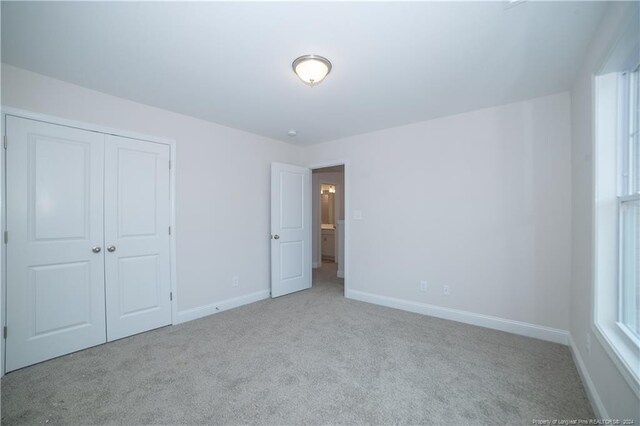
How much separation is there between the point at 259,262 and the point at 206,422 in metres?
2.54

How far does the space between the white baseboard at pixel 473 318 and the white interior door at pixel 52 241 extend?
3.16m

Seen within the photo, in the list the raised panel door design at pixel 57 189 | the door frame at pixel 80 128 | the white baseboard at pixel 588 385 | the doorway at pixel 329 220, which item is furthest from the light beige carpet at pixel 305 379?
the doorway at pixel 329 220

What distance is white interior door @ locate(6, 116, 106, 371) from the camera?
225 cm

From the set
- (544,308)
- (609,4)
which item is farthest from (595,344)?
(609,4)

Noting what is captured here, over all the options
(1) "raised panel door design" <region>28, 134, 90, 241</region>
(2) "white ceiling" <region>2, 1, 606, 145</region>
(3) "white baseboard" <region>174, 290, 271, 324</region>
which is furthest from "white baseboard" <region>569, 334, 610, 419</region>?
(1) "raised panel door design" <region>28, 134, 90, 241</region>

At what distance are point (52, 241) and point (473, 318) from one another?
169 inches

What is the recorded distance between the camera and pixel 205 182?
348 centimetres

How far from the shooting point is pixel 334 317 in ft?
11.0

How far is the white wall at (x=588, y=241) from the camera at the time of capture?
1414mm

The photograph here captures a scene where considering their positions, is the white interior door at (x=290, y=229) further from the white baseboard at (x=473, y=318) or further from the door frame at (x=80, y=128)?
the door frame at (x=80, y=128)

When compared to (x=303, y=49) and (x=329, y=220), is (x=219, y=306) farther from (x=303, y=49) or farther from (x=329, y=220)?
(x=329, y=220)

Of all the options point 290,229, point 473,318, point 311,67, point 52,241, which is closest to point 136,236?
point 52,241

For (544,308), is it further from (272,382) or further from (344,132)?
(344,132)

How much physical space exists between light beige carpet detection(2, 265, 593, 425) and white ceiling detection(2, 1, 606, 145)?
2.43 meters
